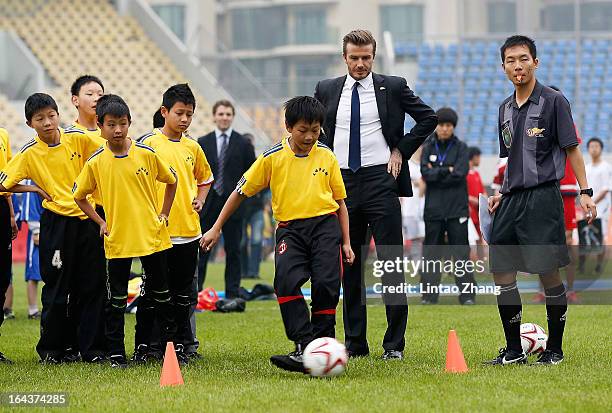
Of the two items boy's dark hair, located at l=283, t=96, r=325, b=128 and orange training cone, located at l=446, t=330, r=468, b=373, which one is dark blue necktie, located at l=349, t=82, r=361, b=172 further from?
orange training cone, located at l=446, t=330, r=468, b=373

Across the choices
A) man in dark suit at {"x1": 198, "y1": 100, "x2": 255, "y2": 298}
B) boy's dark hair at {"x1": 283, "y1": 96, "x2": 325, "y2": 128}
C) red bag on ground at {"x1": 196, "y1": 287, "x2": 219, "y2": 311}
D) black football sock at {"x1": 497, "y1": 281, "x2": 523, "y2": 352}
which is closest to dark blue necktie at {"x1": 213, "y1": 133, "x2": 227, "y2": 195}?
man in dark suit at {"x1": 198, "y1": 100, "x2": 255, "y2": 298}

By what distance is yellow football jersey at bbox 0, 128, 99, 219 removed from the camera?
8.23 metres

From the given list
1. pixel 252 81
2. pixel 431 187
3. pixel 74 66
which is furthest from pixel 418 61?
pixel 431 187

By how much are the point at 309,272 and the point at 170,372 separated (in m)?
1.19

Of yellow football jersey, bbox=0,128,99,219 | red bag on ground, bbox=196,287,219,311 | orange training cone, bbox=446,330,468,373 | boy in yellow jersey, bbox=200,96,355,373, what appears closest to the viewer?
orange training cone, bbox=446,330,468,373

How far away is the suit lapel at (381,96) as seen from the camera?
8.40 m

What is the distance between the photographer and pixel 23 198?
40.0 feet

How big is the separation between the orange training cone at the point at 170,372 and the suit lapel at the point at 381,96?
2485 millimetres

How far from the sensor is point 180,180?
8.35 metres

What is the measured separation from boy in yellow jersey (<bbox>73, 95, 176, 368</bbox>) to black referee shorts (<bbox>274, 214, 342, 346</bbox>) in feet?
3.04

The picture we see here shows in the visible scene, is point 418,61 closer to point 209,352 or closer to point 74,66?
point 74,66

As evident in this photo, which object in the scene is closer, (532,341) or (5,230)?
(532,341)

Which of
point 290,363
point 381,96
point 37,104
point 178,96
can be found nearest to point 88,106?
point 37,104

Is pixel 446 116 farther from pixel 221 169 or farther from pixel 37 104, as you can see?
pixel 37 104
